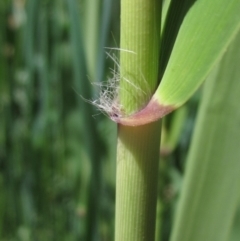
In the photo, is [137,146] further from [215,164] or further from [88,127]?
[88,127]

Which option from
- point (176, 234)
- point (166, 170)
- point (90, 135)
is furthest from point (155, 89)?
point (166, 170)

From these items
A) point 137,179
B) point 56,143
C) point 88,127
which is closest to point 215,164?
point 137,179

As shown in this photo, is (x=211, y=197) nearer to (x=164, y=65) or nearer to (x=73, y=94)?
(x=164, y=65)

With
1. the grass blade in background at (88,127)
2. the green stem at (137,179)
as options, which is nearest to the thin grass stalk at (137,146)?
the green stem at (137,179)

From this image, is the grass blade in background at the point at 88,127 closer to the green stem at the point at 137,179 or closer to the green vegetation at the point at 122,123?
the green vegetation at the point at 122,123

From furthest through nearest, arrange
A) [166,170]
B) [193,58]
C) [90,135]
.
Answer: [166,170], [90,135], [193,58]

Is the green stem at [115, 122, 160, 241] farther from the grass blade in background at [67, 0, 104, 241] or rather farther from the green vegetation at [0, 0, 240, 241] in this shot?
the grass blade in background at [67, 0, 104, 241]

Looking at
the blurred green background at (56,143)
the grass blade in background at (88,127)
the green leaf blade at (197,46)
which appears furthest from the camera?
the blurred green background at (56,143)
